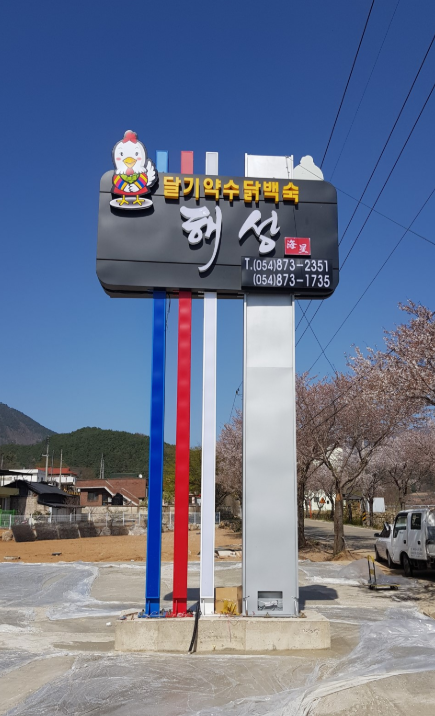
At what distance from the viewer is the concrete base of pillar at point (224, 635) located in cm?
790

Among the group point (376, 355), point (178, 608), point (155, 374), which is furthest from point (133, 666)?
point (376, 355)

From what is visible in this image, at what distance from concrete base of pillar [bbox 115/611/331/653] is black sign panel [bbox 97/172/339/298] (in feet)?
15.9

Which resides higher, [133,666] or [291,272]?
[291,272]

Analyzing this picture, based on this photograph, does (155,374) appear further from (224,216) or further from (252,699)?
(252,699)

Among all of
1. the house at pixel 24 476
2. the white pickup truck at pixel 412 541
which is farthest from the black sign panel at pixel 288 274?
the house at pixel 24 476

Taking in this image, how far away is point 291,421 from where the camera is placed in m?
9.05

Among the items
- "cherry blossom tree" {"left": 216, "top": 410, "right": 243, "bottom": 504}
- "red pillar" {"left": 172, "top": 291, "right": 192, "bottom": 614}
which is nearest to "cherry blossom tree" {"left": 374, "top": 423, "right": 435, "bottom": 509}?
"cherry blossom tree" {"left": 216, "top": 410, "right": 243, "bottom": 504}

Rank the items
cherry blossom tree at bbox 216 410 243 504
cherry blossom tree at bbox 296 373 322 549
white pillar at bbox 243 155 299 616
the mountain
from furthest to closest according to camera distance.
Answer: the mountain
cherry blossom tree at bbox 216 410 243 504
cherry blossom tree at bbox 296 373 322 549
white pillar at bbox 243 155 299 616

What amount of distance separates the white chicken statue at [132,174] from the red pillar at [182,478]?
2.38m

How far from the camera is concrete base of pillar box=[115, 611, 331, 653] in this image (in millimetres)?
7902

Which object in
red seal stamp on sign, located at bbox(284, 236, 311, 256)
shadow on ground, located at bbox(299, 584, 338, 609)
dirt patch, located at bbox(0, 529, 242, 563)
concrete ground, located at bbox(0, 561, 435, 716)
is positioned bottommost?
dirt patch, located at bbox(0, 529, 242, 563)

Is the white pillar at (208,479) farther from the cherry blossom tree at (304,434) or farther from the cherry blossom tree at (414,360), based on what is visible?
the cherry blossom tree at (304,434)

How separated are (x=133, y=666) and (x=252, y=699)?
1853mm

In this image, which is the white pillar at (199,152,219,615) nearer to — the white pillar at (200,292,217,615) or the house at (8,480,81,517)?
the white pillar at (200,292,217,615)
